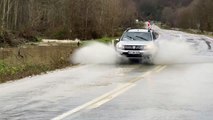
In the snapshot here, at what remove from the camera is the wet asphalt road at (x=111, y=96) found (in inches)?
398

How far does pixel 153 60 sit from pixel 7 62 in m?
7.09

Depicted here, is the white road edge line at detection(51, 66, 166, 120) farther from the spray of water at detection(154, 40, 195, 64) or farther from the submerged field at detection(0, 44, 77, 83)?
the spray of water at detection(154, 40, 195, 64)

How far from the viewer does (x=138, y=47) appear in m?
24.4

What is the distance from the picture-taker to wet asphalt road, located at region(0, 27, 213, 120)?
1011 centimetres

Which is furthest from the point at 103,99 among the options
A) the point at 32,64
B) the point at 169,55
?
the point at 169,55

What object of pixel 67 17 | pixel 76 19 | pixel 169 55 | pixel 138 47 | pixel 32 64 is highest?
pixel 67 17

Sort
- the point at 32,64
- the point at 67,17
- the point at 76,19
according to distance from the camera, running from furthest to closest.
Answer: the point at 67,17 < the point at 76,19 < the point at 32,64

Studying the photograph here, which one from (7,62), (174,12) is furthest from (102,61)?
(174,12)

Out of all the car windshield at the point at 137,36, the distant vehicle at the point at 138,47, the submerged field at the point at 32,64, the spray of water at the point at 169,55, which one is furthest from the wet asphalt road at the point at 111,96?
the car windshield at the point at 137,36

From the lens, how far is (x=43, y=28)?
6906 cm

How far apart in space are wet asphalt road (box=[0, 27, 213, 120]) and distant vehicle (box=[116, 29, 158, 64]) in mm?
4141

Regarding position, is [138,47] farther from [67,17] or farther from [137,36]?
[67,17]

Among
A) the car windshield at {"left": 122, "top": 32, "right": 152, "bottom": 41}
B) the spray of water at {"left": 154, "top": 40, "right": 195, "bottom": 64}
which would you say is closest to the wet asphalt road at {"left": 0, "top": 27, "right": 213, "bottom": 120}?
the spray of water at {"left": 154, "top": 40, "right": 195, "bottom": 64}

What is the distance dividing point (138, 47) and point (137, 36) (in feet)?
Answer: 4.52
